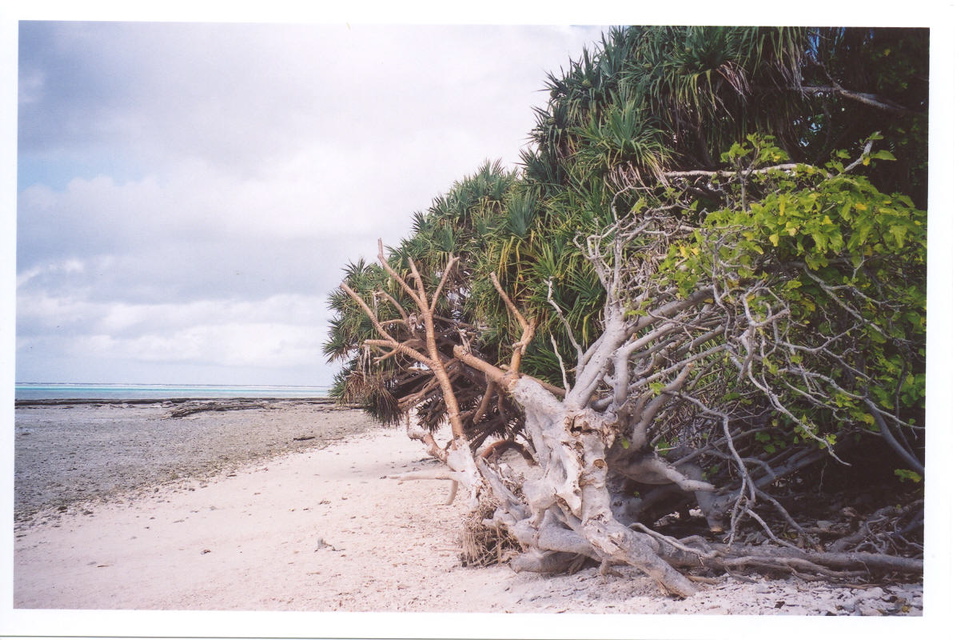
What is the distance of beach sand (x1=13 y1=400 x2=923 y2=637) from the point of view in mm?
4074

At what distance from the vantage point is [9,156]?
15.3 ft

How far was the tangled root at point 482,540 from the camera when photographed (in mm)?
5484

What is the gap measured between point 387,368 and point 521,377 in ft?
15.0

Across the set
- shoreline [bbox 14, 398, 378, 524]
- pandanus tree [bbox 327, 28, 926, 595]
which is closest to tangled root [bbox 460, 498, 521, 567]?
pandanus tree [bbox 327, 28, 926, 595]

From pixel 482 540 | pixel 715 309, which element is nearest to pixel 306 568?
pixel 482 540

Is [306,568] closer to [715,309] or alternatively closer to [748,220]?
[715,309]

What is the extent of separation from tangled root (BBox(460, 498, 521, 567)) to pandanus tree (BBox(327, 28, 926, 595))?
37 mm

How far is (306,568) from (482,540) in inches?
57.4

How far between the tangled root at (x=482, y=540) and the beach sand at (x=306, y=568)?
0.12 m

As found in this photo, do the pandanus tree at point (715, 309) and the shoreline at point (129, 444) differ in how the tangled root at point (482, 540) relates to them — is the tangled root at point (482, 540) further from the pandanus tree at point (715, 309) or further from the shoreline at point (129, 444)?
the shoreline at point (129, 444)

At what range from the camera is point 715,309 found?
14.1 feet

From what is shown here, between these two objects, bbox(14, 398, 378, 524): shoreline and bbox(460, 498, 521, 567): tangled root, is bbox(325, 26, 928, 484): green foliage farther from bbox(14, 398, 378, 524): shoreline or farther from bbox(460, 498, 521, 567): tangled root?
bbox(14, 398, 378, 524): shoreline

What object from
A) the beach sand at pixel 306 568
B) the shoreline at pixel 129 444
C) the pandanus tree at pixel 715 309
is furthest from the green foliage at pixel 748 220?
the shoreline at pixel 129 444
